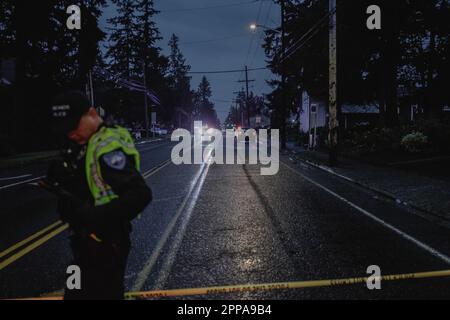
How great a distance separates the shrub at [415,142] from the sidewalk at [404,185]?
1.62m

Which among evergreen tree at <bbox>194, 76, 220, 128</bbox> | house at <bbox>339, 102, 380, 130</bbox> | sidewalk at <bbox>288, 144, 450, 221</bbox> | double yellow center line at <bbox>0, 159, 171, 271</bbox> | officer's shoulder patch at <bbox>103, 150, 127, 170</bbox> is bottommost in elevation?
double yellow center line at <bbox>0, 159, 171, 271</bbox>

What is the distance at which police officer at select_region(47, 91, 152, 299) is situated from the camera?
251cm

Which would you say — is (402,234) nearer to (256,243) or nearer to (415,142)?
(256,243)

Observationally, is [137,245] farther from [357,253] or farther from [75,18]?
[75,18]

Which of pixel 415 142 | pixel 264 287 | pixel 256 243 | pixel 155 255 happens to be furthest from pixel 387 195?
pixel 415 142

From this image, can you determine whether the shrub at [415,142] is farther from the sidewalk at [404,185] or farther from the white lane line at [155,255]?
the white lane line at [155,255]

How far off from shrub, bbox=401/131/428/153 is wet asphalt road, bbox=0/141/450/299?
733 cm

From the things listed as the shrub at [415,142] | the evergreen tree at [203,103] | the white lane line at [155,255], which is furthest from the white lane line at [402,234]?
the evergreen tree at [203,103]

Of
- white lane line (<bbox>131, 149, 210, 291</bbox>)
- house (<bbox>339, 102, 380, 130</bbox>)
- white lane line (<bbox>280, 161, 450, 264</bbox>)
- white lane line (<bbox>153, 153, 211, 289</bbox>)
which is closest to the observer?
white lane line (<bbox>131, 149, 210, 291</bbox>)

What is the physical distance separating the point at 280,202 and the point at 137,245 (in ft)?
15.8

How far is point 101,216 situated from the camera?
2.46 meters

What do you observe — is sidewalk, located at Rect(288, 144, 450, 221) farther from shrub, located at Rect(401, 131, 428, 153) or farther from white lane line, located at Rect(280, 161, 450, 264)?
shrub, located at Rect(401, 131, 428, 153)

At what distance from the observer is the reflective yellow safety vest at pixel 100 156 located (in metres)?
2.57

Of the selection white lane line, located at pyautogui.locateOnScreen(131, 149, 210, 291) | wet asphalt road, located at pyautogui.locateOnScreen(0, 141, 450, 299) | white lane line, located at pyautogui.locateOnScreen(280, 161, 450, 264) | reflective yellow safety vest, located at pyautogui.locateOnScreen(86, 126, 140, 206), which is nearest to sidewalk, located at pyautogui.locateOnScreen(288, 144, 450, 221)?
wet asphalt road, located at pyautogui.locateOnScreen(0, 141, 450, 299)
